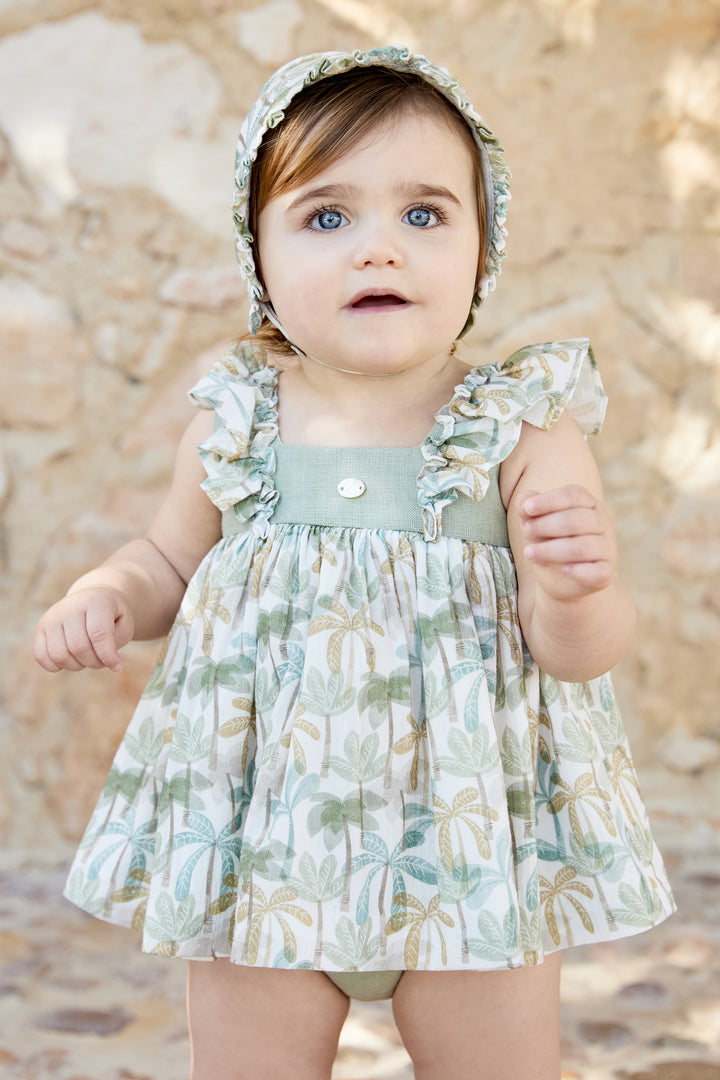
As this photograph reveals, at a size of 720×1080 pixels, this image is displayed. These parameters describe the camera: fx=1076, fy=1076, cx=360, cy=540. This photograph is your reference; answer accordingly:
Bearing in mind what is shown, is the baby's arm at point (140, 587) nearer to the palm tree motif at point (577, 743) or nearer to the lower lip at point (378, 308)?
the lower lip at point (378, 308)

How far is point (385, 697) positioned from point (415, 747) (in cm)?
5

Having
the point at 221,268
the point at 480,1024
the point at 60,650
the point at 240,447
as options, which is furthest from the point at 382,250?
the point at 221,268

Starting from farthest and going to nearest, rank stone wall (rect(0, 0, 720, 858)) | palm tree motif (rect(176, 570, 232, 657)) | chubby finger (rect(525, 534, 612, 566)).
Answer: stone wall (rect(0, 0, 720, 858)), palm tree motif (rect(176, 570, 232, 657)), chubby finger (rect(525, 534, 612, 566))

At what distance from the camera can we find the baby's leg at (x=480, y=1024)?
3.00ft

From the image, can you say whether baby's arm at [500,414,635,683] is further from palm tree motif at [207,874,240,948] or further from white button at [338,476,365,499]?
palm tree motif at [207,874,240,948]

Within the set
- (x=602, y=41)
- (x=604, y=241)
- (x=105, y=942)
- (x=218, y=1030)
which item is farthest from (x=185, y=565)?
(x=602, y=41)

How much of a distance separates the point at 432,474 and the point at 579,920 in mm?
412

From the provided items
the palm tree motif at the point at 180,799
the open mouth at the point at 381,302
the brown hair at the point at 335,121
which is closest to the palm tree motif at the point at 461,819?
the palm tree motif at the point at 180,799

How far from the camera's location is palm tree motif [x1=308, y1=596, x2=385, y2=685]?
910 millimetres

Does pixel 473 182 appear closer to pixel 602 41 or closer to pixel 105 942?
pixel 602 41

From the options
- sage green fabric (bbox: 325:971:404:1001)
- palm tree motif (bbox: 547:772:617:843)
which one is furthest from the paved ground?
palm tree motif (bbox: 547:772:617:843)

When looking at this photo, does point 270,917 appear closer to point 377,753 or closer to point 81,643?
point 377,753

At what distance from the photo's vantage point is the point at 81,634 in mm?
949

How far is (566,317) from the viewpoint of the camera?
1.73 meters
